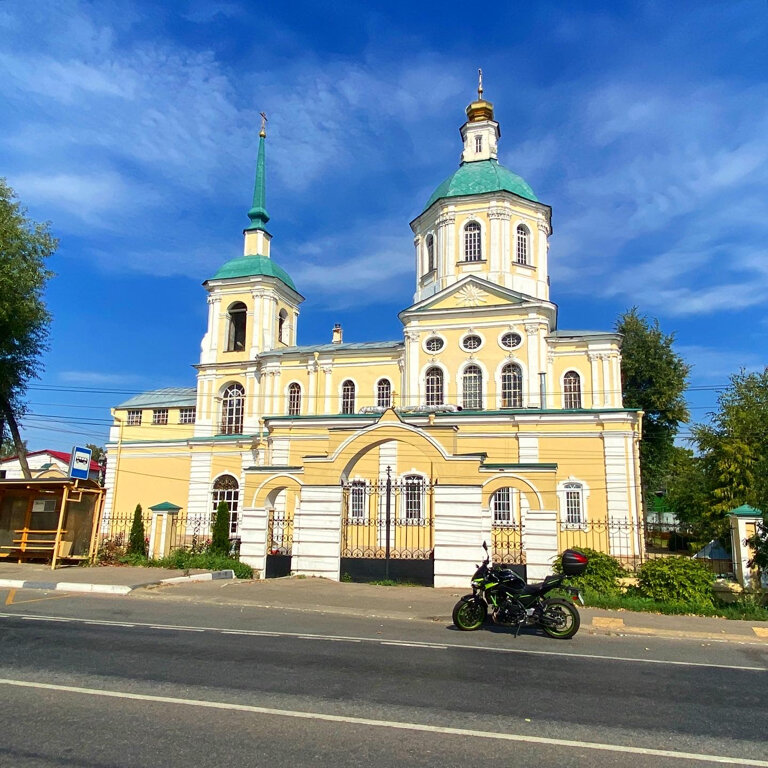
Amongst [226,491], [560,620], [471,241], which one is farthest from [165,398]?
[560,620]

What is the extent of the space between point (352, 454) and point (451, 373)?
1299 centimetres

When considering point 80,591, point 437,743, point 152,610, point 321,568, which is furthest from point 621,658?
point 80,591

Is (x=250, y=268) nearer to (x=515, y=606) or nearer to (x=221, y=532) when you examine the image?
(x=221, y=532)

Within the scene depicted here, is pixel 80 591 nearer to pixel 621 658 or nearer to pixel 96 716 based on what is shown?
pixel 96 716

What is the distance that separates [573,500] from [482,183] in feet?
51.2

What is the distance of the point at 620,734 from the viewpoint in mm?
4848

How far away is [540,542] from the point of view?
A: 1434 cm

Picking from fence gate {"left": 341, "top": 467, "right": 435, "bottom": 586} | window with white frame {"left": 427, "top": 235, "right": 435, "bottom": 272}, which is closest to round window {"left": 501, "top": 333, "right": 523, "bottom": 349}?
window with white frame {"left": 427, "top": 235, "right": 435, "bottom": 272}

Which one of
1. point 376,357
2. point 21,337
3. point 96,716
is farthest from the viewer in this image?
point 376,357

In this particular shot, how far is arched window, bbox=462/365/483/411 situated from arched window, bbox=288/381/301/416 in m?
8.69

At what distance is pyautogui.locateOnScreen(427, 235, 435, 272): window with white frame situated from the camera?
31950mm

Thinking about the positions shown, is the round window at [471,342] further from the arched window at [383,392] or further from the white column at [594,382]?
the white column at [594,382]

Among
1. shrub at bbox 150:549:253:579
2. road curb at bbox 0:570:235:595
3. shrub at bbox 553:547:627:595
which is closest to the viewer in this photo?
shrub at bbox 553:547:627:595

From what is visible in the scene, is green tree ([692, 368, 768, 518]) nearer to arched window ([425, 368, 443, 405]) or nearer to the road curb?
A: arched window ([425, 368, 443, 405])
